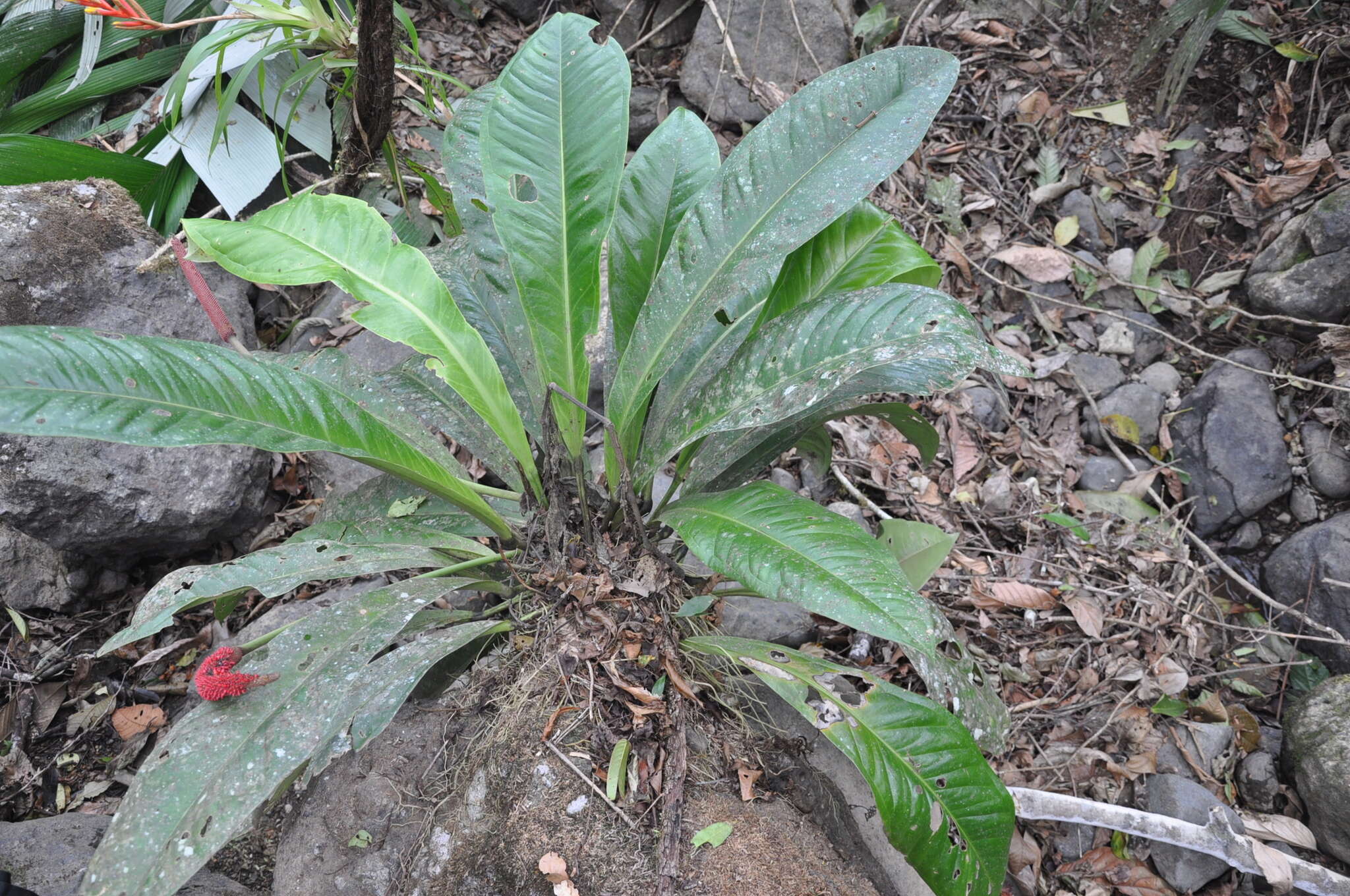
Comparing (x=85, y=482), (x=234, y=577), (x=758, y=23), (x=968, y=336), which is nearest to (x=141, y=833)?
(x=234, y=577)

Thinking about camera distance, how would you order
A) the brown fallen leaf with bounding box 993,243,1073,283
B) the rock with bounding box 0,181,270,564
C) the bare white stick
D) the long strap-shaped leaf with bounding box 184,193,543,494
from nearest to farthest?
the long strap-shaped leaf with bounding box 184,193,543,494 < the bare white stick < the rock with bounding box 0,181,270,564 < the brown fallen leaf with bounding box 993,243,1073,283

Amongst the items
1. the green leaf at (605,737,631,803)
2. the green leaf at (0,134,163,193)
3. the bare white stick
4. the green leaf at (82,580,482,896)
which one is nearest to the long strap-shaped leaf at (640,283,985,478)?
the green leaf at (605,737,631,803)

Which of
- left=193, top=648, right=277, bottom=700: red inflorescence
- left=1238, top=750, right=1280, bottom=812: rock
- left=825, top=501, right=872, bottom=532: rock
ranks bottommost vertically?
left=1238, top=750, right=1280, bottom=812: rock

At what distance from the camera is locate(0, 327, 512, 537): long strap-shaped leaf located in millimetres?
1062

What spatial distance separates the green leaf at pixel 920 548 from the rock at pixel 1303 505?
4.90 ft

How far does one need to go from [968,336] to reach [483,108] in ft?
4.10

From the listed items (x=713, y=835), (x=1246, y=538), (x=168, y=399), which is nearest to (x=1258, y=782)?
(x=1246, y=538)

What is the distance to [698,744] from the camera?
4.91ft

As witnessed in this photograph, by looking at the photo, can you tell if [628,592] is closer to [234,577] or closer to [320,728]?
[320,728]

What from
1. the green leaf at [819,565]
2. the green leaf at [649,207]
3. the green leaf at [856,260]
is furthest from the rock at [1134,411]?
the green leaf at [649,207]

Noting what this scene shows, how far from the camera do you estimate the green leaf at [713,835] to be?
4.43 feet

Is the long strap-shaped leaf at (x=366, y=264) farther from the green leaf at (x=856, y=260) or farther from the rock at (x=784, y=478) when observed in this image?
the rock at (x=784, y=478)

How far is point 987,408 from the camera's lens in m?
2.77

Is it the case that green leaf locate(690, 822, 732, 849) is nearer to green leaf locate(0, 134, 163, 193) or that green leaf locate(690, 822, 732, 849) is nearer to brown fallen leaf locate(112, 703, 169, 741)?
brown fallen leaf locate(112, 703, 169, 741)
